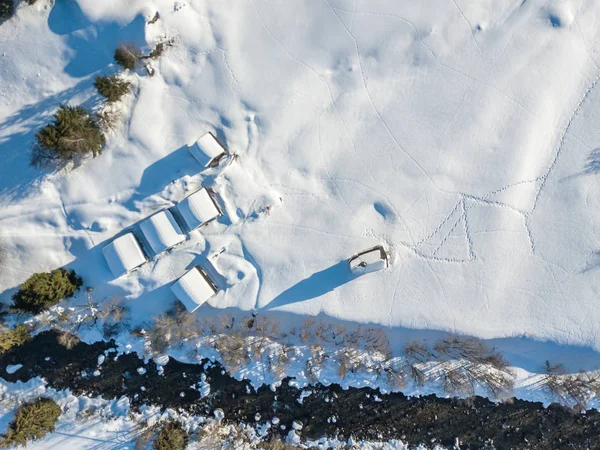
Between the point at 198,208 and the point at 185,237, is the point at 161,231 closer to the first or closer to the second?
the point at 185,237

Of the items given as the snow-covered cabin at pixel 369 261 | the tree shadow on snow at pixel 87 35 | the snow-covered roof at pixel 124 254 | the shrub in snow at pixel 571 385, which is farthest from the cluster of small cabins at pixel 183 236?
the shrub in snow at pixel 571 385

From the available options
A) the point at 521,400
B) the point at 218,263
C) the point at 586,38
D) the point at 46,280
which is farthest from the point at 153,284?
the point at 586,38

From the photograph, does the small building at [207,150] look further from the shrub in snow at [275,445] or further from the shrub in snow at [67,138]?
the shrub in snow at [275,445]

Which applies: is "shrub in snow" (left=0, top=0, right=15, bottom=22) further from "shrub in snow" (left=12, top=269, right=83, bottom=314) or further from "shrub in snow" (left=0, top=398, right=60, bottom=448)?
"shrub in snow" (left=0, top=398, right=60, bottom=448)

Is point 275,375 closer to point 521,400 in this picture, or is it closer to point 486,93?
point 521,400

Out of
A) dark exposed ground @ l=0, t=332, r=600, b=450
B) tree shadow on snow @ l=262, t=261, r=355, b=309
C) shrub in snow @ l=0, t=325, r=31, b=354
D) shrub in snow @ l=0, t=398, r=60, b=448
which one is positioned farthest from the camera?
dark exposed ground @ l=0, t=332, r=600, b=450

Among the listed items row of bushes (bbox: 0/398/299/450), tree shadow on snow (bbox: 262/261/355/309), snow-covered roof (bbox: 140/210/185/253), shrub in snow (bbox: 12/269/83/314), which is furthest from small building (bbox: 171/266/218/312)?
row of bushes (bbox: 0/398/299/450)

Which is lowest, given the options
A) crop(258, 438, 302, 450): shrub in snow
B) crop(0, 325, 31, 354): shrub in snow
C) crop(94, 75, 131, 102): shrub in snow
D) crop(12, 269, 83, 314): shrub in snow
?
crop(258, 438, 302, 450): shrub in snow
